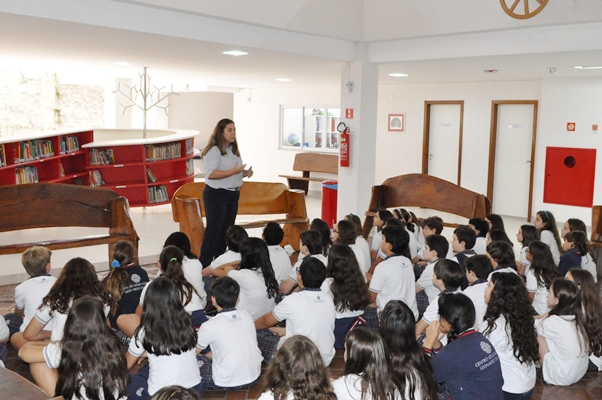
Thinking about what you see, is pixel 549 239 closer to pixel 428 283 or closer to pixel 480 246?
pixel 480 246

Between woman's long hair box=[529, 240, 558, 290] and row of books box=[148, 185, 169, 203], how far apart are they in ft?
23.1

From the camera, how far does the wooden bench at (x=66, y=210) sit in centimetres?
571

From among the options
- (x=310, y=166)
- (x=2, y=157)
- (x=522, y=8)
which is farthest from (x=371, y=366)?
(x=310, y=166)

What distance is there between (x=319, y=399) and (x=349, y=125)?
20.6 feet

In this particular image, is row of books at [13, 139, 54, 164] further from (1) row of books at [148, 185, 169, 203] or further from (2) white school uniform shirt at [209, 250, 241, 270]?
(2) white school uniform shirt at [209, 250, 241, 270]

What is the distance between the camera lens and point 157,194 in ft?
34.6

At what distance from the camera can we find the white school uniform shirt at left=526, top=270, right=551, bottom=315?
470 cm

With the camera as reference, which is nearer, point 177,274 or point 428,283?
point 177,274

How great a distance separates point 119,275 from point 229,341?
1161 millimetres

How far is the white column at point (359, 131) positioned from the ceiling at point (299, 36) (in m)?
0.18

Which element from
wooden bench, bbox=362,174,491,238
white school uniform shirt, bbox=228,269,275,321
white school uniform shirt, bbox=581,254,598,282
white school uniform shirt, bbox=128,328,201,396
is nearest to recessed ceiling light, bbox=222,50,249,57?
wooden bench, bbox=362,174,491,238

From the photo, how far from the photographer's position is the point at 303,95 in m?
13.5

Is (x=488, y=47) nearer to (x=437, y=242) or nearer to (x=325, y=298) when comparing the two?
(x=437, y=242)

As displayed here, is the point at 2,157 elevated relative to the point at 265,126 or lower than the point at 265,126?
lower
